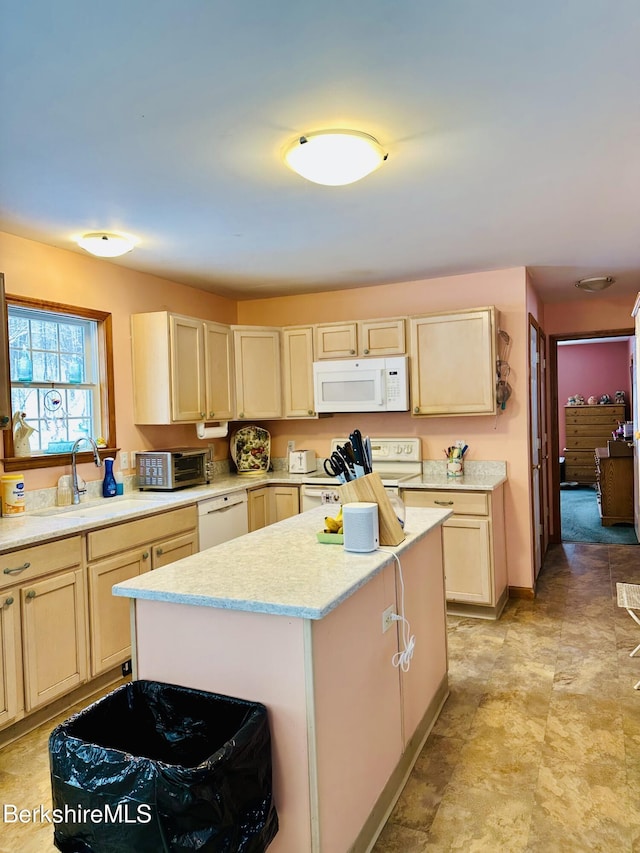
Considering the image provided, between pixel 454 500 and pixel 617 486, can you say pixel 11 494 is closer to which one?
pixel 454 500

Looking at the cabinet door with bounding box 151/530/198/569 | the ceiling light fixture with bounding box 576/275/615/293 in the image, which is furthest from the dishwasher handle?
the ceiling light fixture with bounding box 576/275/615/293

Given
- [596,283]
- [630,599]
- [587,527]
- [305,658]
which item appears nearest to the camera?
[305,658]

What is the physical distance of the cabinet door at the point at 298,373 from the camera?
470 cm

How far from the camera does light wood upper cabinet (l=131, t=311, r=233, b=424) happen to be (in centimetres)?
385

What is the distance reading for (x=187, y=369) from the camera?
404 centimetres

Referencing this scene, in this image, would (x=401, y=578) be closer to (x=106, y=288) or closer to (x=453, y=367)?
(x=453, y=367)

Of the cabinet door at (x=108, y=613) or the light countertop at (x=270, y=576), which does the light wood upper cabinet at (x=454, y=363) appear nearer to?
the light countertop at (x=270, y=576)

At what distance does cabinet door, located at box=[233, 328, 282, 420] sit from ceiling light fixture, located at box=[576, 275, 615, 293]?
246 cm

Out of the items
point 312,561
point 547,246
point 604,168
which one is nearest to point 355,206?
point 604,168

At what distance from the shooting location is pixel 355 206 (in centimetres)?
285

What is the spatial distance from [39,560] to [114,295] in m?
1.90

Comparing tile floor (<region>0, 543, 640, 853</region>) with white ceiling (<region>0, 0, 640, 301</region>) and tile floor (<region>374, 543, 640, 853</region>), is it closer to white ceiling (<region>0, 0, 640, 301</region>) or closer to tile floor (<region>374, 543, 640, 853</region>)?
tile floor (<region>374, 543, 640, 853</region>)

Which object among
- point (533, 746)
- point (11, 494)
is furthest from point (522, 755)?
point (11, 494)

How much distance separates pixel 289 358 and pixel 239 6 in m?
3.38
